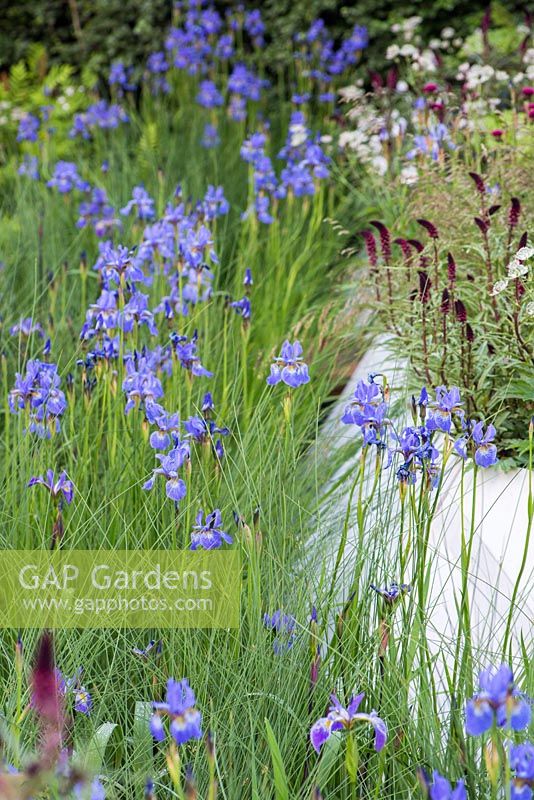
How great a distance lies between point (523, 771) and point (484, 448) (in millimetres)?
816

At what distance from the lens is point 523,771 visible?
128 cm

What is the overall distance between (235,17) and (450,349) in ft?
17.1

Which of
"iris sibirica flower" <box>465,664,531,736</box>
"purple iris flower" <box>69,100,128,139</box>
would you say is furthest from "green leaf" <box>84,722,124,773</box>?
"purple iris flower" <box>69,100,128,139</box>

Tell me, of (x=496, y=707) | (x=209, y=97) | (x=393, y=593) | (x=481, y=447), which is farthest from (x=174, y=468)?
(x=209, y=97)

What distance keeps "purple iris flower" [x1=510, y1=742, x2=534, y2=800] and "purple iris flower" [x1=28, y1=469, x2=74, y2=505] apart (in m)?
1.21

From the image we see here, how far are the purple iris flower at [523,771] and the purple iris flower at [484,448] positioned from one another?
70 centimetres

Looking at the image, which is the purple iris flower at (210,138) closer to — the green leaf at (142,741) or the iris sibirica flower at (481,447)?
the iris sibirica flower at (481,447)

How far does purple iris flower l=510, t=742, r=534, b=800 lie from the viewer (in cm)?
128

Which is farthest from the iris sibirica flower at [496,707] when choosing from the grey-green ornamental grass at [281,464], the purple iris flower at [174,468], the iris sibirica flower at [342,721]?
the purple iris flower at [174,468]

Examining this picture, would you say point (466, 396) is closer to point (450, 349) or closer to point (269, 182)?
point (450, 349)

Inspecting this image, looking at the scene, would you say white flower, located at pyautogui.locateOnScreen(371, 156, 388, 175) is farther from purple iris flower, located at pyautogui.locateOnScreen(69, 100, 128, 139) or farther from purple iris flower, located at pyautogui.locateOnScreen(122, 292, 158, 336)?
purple iris flower, located at pyautogui.locateOnScreen(69, 100, 128, 139)

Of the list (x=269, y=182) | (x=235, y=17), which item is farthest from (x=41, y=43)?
(x=269, y=182)

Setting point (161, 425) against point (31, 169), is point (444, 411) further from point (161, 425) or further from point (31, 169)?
point (31, 169)

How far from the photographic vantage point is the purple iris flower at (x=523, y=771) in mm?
1277
